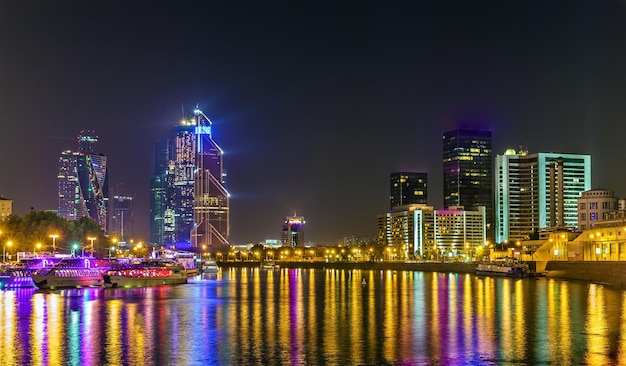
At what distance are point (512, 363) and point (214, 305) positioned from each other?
113 feet

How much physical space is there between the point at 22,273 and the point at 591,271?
2948 inches

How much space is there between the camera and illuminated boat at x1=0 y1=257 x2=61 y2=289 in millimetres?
93062

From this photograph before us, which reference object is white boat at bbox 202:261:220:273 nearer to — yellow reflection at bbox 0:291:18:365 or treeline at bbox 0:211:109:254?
treeline at bbox 0:211:109:254

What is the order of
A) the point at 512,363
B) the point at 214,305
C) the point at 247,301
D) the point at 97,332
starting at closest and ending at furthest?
the point at 512,363 < the point at 97,332 < the point at 214,305 < the point at 247,301

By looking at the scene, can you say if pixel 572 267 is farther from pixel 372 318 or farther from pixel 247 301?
pixel 372 318

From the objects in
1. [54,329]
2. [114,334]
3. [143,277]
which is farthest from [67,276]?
[114,334]

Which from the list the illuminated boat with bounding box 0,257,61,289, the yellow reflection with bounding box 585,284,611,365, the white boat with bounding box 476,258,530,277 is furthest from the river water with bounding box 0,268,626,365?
the white boat with bounding box 476,258,530,277

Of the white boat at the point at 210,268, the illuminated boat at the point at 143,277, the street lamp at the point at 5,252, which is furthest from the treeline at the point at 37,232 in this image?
the illuminated boat at the point at 143,277

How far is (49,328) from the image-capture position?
1738 inches

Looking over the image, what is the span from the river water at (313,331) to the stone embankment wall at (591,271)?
89.7 ft

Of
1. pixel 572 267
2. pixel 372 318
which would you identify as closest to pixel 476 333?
pixel 372 318

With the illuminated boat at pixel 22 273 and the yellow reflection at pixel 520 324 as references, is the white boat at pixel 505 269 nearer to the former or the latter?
the yellow reflection at pixel 520 324

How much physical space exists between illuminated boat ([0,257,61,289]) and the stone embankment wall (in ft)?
230

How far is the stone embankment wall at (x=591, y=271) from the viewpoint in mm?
95188
